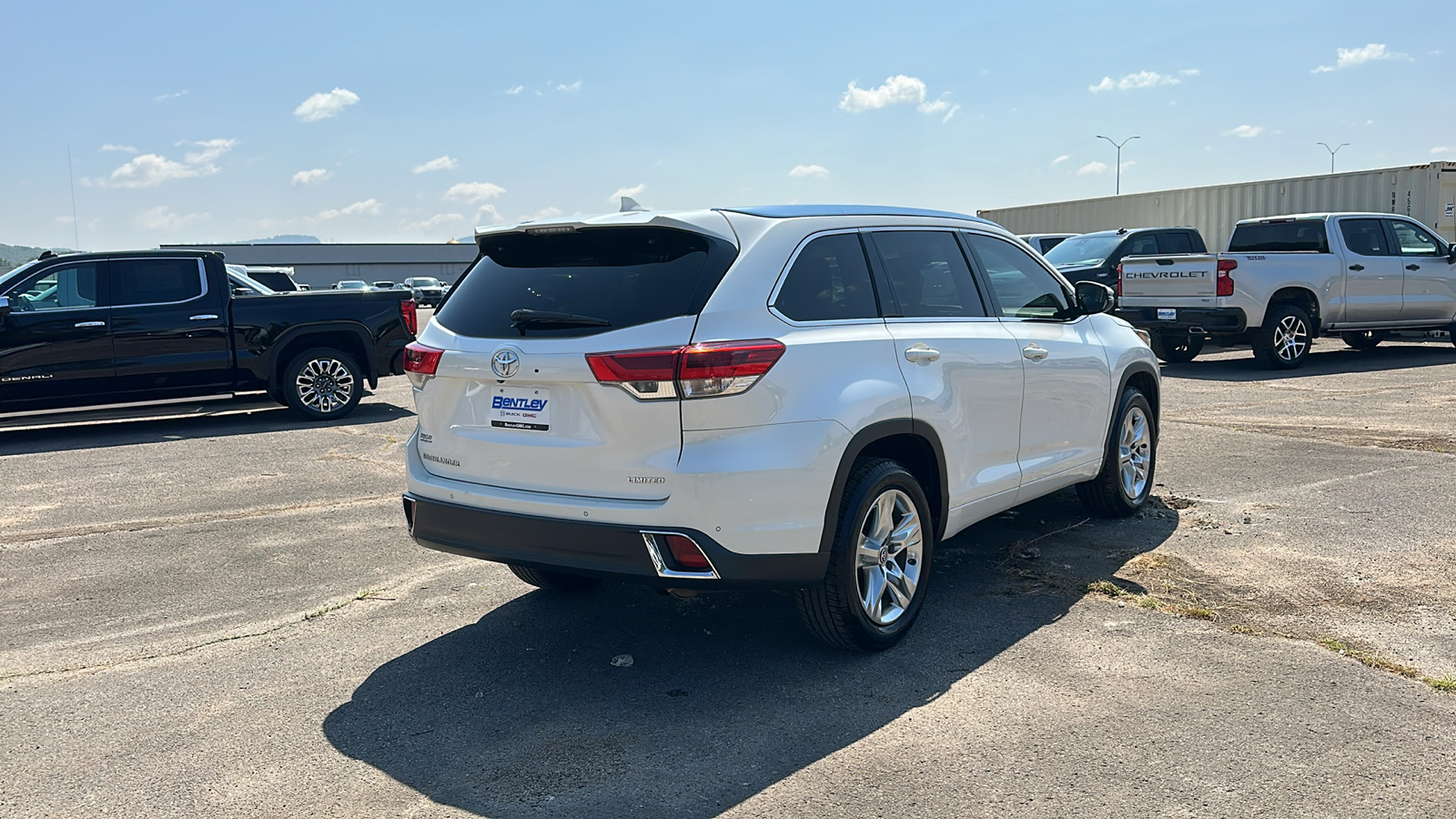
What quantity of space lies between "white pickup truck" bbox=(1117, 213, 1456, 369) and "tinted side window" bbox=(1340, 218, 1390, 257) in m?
0.02

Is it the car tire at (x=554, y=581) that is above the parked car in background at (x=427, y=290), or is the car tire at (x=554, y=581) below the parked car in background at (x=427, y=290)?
below

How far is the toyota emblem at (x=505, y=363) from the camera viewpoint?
14.0ft

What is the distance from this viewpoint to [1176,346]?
16188mm

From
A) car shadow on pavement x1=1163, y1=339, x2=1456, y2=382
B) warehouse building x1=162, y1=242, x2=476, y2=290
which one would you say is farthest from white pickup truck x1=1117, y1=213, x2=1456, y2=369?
warehouse building x1=162, y1=242, x2=476, y2=290

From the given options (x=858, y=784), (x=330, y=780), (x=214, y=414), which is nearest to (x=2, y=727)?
(x=330, y=780)

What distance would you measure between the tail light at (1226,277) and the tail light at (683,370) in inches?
488

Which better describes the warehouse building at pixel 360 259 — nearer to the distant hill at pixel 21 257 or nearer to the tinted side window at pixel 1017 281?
the distant hill at pixel 21 257

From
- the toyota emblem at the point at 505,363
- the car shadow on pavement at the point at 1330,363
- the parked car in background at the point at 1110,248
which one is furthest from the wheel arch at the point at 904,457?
the parked car in background at the point at 1110,248

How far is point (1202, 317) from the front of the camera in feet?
48.8

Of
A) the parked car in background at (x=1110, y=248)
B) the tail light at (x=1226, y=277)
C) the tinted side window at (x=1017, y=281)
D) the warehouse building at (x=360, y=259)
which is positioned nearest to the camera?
the tinted side window at (x=1017, y=281)

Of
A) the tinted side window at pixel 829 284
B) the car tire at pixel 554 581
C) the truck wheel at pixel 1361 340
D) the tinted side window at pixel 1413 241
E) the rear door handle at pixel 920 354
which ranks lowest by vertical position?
the car tire at pixel 554 581

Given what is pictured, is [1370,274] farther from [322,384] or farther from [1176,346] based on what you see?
[322,384]

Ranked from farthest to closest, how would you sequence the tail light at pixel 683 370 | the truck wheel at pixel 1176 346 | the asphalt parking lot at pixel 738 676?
the truck wheel at pixel 1176 346, the tail light at pixel 683 370, the asphalt parking lot at pixel 738 676

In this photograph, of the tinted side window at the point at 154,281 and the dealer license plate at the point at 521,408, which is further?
the tinted side window at the point at 154,281
